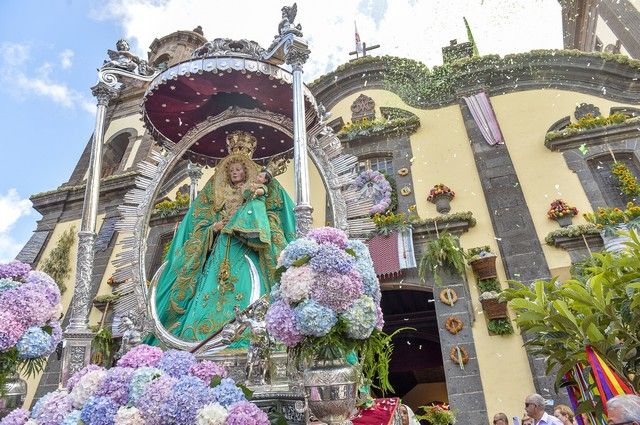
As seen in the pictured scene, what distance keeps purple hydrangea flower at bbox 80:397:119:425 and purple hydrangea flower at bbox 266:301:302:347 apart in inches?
40.0

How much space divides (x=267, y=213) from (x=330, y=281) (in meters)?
2.90

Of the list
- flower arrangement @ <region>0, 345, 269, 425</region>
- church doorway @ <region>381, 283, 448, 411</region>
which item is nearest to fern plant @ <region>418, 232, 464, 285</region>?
church doorway @ <region>381, 283, 448, 411</region>

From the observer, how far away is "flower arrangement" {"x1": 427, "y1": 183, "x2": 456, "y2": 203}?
9.98 meters

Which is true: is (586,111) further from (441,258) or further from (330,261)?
(330,261)

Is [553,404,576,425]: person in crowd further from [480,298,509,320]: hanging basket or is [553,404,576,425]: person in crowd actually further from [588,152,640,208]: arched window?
[588,152,640,208]: arched window

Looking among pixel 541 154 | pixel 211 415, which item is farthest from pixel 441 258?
pixel 211 415

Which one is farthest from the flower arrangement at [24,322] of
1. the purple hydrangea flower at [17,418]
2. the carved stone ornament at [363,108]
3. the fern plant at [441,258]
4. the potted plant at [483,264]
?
the carved stone ornament at [363,108]

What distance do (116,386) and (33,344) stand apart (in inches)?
62.1

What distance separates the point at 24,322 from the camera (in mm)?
3564

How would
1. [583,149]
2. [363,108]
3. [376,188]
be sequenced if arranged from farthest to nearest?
1. [363,108]
2. [376,188]
3. [583,149]

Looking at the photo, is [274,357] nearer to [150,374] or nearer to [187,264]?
[150,374]

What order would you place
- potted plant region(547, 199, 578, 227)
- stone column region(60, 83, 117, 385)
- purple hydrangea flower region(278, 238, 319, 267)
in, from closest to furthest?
purple hydrangea flower region(278, 238, 319, 267)
stone column region(60, 83, 117, 385)
potted plant region(547, 199, 578, 227)

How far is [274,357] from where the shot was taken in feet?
12.6

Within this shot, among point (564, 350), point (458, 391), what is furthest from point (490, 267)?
point (564, 350)
